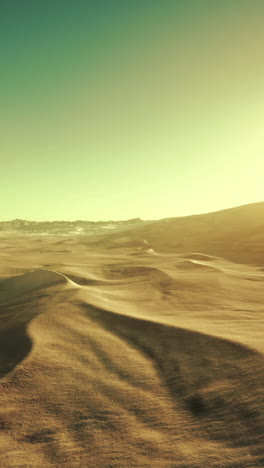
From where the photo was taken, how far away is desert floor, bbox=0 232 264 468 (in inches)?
55.8

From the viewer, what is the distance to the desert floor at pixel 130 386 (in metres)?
1.42

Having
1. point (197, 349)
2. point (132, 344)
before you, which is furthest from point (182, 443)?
point (132, 344)

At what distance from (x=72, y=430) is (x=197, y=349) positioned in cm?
118

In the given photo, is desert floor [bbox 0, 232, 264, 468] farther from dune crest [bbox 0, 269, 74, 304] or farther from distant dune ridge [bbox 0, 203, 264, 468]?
dune crest [bbox 0, 269, 74, 304]

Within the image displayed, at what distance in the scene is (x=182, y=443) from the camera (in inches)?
57.8

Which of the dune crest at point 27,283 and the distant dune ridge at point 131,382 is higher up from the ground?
the dune crest at point 27,283

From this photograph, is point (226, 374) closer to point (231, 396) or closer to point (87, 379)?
point (231, 396)

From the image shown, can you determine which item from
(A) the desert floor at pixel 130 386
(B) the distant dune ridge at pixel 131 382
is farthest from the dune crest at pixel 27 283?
(A) the desert floor at pixel 130 386

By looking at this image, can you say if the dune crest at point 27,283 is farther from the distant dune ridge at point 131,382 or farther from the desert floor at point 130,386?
the desert floor at point 130,386

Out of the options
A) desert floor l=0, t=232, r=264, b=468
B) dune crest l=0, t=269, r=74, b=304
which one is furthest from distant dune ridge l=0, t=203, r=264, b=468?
dune crest l=0, t=269, r=74, b=304

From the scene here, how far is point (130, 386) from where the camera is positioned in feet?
6.47

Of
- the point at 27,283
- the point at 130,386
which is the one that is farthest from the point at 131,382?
the point at 27,283

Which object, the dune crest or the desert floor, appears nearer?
the desert floor

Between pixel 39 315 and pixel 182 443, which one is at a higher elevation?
pixel 39 315
